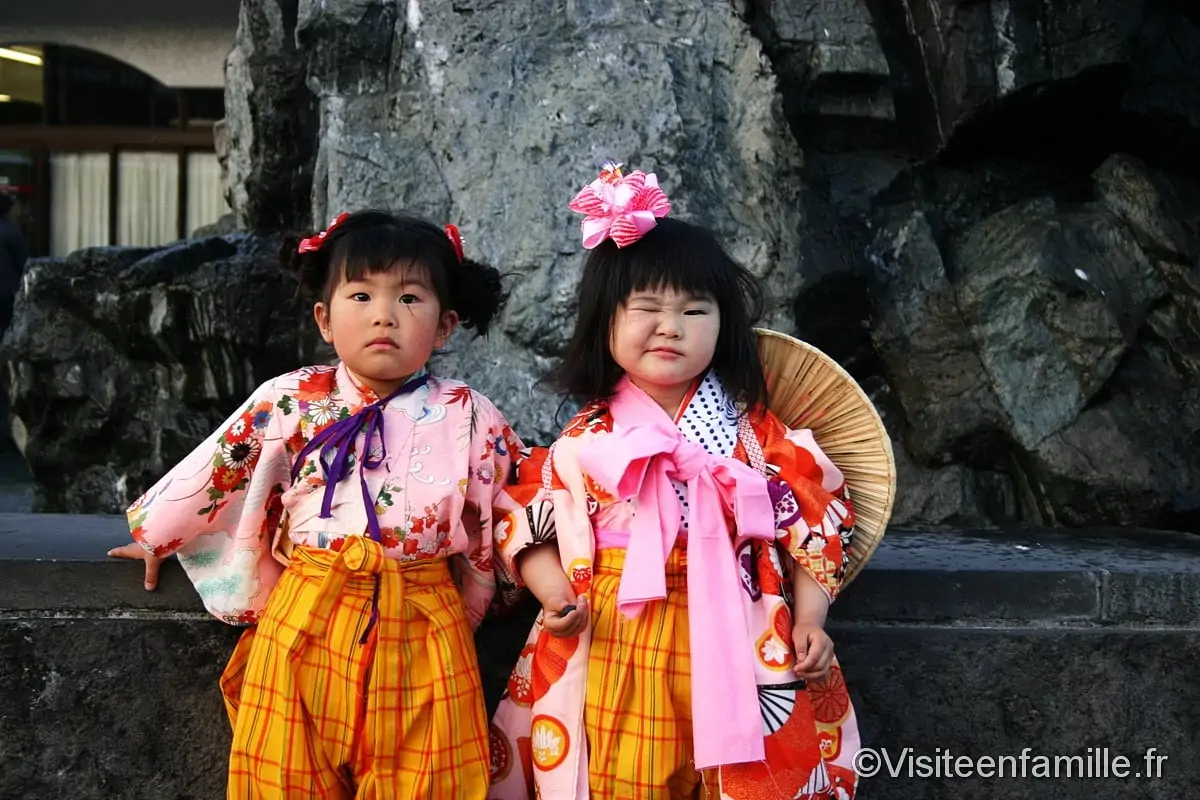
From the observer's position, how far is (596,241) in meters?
2.19

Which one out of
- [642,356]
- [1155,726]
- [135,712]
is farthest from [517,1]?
Result: [1155,726]

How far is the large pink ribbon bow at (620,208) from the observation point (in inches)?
85.0

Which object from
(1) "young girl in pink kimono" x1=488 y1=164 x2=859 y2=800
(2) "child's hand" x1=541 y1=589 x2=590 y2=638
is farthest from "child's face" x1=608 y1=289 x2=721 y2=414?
(2) "child's hand" x1=541 y1=589 x2=590 y2=638

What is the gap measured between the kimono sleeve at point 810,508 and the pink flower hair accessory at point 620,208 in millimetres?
482

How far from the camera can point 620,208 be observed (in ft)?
7.12

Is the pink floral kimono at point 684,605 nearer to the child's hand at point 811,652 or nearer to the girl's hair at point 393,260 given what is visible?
the child's hand at point 811,652

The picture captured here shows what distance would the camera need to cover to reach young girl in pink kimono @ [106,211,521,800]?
2.05 metres

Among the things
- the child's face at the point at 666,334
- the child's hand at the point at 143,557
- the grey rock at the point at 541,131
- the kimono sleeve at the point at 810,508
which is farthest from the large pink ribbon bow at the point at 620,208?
the grey rock at the point at 541,131

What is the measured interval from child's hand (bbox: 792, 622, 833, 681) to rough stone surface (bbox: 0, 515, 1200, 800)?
44cm

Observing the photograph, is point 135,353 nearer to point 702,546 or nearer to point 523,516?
point 523,516

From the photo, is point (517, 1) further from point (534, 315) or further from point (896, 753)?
point (896, 753)

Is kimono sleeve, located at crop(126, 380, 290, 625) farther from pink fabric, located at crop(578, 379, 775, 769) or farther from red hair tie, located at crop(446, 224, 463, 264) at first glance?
pink fabric, located at crop(578, 379, 775, 769)

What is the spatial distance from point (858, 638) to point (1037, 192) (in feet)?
8.91

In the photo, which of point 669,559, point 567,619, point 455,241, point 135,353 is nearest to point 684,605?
point 669,559
